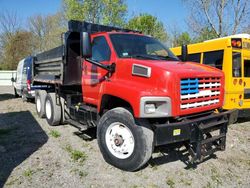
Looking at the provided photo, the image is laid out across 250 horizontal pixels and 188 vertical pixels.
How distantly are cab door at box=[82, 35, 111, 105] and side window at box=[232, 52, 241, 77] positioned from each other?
162 inches

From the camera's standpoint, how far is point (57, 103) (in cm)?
797

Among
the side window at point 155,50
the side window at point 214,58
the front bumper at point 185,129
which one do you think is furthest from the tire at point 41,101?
the front bumper at point 185,129

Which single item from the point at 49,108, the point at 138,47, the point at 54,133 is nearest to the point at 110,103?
the point at 138,47

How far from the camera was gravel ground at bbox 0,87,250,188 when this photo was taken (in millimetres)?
4309

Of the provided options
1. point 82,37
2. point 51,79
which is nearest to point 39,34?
point 51,79

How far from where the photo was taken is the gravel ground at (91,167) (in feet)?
14.1

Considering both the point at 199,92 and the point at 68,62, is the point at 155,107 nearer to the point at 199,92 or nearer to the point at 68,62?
the point at 199,92

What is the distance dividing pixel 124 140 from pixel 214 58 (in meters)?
4.79

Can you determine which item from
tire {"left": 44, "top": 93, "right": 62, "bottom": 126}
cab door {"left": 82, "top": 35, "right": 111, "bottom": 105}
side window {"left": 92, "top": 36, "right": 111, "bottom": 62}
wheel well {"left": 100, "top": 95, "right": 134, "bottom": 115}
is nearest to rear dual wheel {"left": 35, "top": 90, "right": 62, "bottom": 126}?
tire {"left": 44, "top": 93, "right": 62, "bottom": 126}

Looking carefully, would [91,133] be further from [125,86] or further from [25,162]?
[125,86]

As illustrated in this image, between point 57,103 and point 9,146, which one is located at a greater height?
point 57,103

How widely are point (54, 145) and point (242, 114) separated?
5.36 m

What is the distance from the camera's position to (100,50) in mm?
5727

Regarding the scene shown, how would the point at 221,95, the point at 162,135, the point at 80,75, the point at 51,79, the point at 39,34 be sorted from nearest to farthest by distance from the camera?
the point at 162,135 → the point at 221,95 → the point at 80,75 → the point at 51,79 → the point at 39,34
